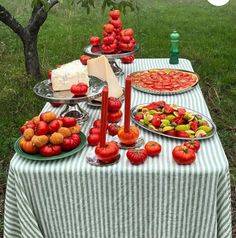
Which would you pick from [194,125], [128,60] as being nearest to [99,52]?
[128,60]

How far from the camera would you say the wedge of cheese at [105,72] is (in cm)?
260

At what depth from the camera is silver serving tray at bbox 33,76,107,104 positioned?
2.20 meters

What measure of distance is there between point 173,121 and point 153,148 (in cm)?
36

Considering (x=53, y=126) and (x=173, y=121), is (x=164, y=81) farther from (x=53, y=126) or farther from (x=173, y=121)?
(x=53, y=126)

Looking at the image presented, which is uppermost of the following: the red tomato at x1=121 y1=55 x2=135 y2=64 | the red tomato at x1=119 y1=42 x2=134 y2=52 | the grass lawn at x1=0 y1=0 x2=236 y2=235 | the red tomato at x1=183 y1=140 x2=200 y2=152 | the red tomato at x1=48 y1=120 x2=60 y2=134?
the red tomato at x1=48 y1=120 x2=60 y2=134

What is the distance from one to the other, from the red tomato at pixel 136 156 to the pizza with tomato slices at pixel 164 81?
98 cm

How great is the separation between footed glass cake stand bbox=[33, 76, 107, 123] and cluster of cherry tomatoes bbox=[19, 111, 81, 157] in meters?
0.24

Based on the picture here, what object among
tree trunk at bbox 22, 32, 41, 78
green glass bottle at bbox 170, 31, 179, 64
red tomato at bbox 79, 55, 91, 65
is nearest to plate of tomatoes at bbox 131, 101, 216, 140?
red tomato at bbox 79, 55, 91, 65

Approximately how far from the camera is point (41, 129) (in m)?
1.89

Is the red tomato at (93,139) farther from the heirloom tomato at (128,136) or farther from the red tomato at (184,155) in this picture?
the red tomato at (184,155)

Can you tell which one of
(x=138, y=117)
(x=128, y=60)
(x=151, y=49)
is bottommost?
(x=151, y=49)

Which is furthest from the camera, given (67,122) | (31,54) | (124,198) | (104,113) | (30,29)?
(31,54)

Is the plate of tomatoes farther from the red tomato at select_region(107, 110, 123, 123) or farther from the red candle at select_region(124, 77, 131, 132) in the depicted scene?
the red candle at select_region(124, 77, 131, 132)

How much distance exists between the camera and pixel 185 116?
88.4 inches
